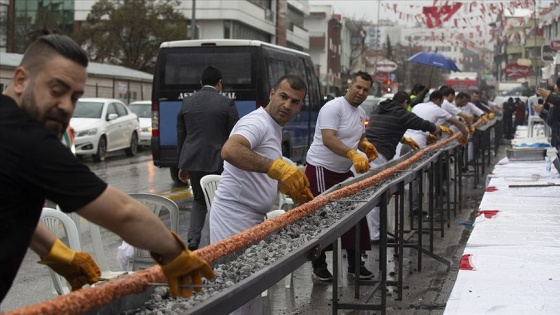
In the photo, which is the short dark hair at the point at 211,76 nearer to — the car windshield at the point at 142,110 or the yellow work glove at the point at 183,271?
the yellow work glove at the point at 183,271

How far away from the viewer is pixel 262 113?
6.82 m

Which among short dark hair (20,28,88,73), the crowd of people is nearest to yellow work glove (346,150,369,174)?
the crowd of people

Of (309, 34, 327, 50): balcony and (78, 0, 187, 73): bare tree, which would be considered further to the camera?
(309, 34, 327, 50): balcony

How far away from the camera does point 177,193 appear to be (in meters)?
17.0

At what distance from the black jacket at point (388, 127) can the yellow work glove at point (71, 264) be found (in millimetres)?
8980

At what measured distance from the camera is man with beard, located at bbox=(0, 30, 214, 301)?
278cm

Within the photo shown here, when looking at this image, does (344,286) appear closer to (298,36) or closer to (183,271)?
(183,271)

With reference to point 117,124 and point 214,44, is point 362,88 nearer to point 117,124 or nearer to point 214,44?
point 214,44

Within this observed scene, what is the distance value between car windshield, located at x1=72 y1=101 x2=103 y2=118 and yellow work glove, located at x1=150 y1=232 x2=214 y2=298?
22.6m

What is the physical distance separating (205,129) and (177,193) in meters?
6.74

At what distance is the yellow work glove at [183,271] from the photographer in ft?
10.6

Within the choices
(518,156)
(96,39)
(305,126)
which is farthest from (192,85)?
(96,39)

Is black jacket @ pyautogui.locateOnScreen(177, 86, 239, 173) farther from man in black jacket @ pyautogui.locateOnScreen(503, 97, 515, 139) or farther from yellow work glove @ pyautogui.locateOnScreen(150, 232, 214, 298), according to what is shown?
man in black jacket @ pyautogui.locateOnScreen(503, 97, 515, 139)

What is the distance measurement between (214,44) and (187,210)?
4.18 metres
